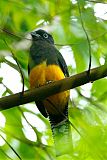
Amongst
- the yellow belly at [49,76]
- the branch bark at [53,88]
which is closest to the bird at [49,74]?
the yellow belly at [49,76]

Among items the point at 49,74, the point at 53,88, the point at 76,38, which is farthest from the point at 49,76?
the point at 76,38

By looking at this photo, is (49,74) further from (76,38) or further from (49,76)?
(76,38)

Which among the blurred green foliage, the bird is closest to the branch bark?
the blurred green foliage

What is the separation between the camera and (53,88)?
2262mm

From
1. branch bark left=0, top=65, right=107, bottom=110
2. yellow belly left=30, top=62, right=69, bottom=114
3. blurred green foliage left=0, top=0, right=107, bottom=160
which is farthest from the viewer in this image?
yellow belly left=30, top=62, right=69, bottom=114

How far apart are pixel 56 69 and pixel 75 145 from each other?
1.96 m

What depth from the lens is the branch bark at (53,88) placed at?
A: 82.9 inches

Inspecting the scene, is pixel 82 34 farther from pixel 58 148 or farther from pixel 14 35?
pixel 58 148

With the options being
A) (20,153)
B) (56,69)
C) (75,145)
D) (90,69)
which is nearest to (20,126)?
(20,153)

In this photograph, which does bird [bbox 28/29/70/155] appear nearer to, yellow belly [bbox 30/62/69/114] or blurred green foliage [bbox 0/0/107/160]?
yellow belly [bbox 30/62/69/114]

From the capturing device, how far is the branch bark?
2.11m

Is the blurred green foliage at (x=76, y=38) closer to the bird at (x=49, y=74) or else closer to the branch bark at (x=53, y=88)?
the branch bark at (x=53, y=88)

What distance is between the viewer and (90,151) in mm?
1656

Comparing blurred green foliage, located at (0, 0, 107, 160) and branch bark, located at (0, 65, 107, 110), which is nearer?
blurred green foliage, located at (0, 0, 107, 160)
